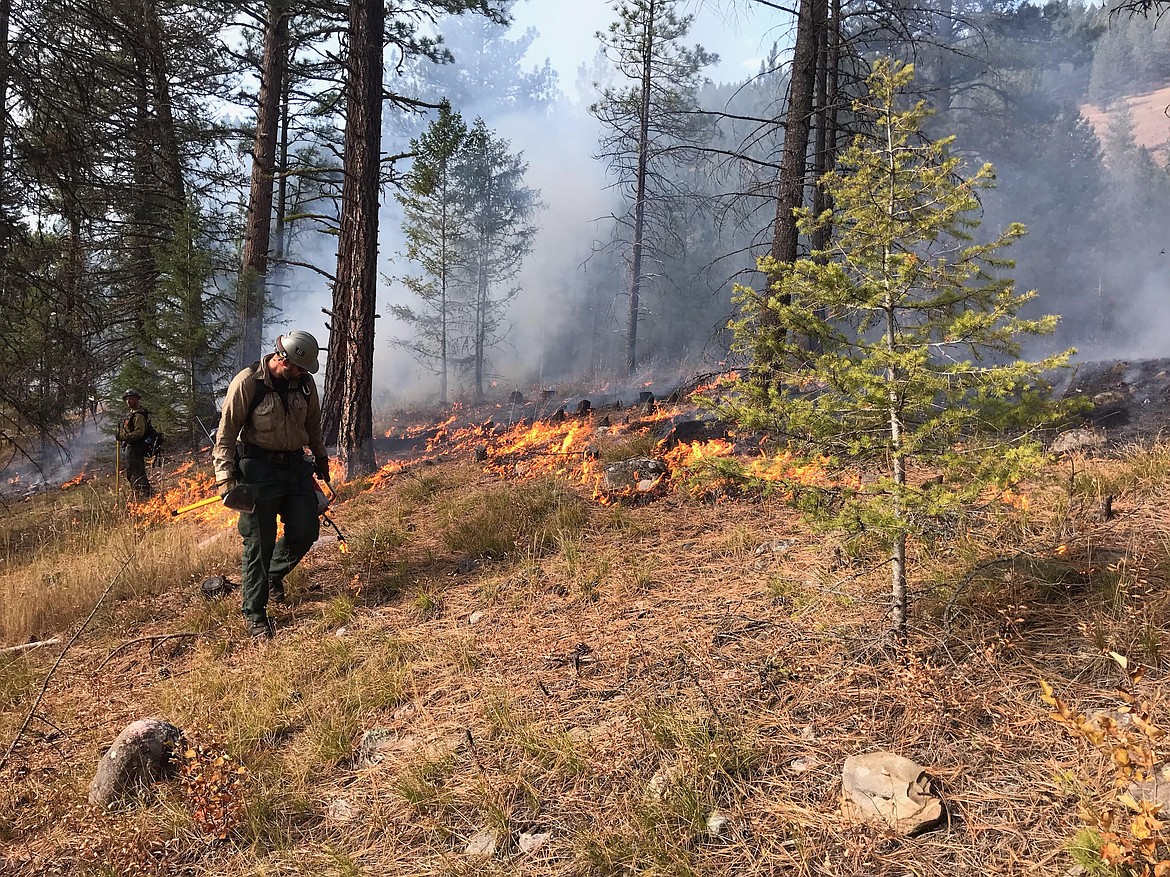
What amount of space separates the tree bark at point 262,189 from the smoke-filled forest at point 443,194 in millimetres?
46

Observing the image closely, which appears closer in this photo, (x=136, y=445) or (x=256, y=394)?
(x=256, y=394)

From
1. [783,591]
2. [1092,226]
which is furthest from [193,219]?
[1092,226]

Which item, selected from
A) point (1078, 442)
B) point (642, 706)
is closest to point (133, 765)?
point (642, 706)

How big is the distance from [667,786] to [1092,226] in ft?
120

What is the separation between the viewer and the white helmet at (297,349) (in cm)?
423

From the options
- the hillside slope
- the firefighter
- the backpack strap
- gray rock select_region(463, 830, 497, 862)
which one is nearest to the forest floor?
gray rock select_region(463, 830, 497, 862)

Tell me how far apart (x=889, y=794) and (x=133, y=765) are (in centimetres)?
309

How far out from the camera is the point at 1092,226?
90.3 feet

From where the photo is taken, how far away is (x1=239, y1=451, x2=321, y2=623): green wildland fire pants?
425 cm

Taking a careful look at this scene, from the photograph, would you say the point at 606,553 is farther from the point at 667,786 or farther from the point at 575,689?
the point at 667,786

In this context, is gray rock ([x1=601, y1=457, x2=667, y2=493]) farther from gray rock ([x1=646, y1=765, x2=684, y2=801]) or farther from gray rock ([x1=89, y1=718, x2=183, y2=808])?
gray rock ([x1=89, y1=718, x2=183, y2=808])

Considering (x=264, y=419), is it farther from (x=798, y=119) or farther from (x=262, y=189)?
(x=262, y=189)

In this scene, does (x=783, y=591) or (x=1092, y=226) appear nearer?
(x=783, y=591)

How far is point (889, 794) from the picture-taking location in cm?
193
